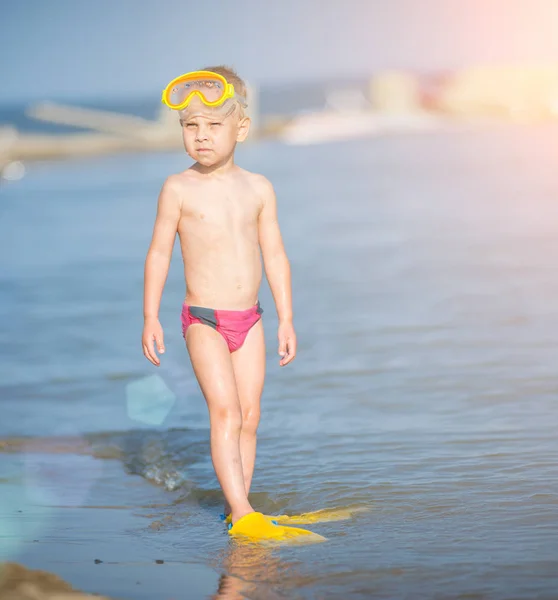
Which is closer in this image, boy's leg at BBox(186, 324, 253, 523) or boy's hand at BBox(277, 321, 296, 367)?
boy's leg at BBox(186, 324, 253, 523)

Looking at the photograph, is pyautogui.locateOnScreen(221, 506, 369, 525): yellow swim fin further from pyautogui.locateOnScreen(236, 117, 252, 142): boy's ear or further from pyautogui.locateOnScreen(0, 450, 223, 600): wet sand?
pyautogui.locateOnScreen(236, 117, 252, 142): boy's ear

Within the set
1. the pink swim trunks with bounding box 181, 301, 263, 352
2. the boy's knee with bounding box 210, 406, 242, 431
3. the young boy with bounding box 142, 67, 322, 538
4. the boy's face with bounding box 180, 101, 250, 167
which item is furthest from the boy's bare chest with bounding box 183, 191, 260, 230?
the boy's knee with bounding box 210, 406, 242, 431

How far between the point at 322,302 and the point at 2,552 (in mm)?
4463

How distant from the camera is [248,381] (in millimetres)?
3676

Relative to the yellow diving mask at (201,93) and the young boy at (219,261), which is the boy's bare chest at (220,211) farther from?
the yellow diving mask at (201,93)

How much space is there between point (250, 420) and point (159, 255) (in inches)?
23.9

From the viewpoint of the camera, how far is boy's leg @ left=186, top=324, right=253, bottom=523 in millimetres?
3498

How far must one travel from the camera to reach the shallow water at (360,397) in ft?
10.6

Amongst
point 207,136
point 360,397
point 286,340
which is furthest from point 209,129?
point 360,397

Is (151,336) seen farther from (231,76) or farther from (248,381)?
(231,76)

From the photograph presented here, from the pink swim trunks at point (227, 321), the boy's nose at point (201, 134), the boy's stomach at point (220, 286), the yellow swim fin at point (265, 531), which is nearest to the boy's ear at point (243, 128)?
the boy's nose at point (201, 134)

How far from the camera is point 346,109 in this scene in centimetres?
4547

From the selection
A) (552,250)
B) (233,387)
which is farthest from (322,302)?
(233,387)

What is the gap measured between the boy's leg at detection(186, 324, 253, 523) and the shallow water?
18 cm
